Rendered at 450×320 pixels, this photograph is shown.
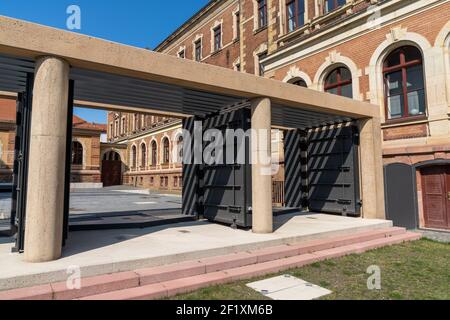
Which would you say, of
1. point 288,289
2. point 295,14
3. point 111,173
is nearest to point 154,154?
point 111,173

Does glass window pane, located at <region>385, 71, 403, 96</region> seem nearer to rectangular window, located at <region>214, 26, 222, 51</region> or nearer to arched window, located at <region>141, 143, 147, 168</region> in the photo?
rectangular window, located at <region>214, 26, 222, 51</region>

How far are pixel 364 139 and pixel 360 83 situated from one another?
144 inches

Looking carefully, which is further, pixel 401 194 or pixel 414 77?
pixel 414 77

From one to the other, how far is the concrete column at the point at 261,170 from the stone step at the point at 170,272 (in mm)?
874

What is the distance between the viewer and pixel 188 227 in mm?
8164

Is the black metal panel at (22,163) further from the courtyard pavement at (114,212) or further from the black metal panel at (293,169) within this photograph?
the black metal panel at (293,169)

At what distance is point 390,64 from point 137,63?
1017 cm

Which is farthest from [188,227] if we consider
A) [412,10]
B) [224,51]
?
[224,51]

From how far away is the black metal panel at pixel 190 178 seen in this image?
9.70m

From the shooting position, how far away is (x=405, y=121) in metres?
11.1

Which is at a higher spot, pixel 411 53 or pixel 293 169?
pixel 411 53

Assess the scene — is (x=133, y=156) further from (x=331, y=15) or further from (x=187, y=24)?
(x=331, y=15)

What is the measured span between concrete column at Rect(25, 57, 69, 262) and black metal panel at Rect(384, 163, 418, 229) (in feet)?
34.9

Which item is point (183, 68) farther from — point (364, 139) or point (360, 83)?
point (360, 83)
